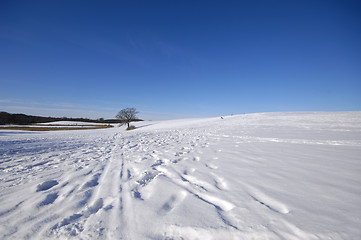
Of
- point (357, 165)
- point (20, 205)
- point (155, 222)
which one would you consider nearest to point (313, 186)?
point (357, 165)

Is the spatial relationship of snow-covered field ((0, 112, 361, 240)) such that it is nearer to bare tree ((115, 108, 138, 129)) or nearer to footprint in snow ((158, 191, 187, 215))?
footprint in snow ((158, 191, 187, 215))

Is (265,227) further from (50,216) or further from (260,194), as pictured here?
(50,216)

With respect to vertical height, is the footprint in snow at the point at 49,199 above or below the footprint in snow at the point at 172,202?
below

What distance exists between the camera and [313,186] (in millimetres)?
2127

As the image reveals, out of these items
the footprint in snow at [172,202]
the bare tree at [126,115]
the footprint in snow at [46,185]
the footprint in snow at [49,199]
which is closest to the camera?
the footprint in snow at [172,202]

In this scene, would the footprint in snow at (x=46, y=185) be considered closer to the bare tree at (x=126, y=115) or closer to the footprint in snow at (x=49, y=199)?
the footprint in snow at (x=49, y=199)

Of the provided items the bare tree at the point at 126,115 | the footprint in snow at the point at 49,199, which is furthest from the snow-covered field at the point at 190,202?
the bare tree at the point at 126,115

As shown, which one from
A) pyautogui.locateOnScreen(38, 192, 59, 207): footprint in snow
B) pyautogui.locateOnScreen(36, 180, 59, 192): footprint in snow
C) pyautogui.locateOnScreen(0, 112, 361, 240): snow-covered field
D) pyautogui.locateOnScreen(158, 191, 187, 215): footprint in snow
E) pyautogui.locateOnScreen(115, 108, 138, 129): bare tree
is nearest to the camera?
pyautogui.locateOnScreen(0, 112, 361, 240): snow-covered field

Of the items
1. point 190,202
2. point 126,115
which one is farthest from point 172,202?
point 126,115

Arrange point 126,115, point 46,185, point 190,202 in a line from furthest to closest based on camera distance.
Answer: point 126,115
point 46,185
point 190,202

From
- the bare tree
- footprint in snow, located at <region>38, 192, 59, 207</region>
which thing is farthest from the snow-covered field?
the bare tree

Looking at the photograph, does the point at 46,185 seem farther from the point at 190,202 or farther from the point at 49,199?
the point at 190,202

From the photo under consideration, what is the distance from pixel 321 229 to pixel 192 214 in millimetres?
1243

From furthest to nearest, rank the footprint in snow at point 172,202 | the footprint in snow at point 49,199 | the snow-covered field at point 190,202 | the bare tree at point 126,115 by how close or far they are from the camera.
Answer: the bare tree at point 126,115 → the footprint in snow at point 49,199 → the footprint in snow at point 172,202 → the snow-covered field at point 190,202
